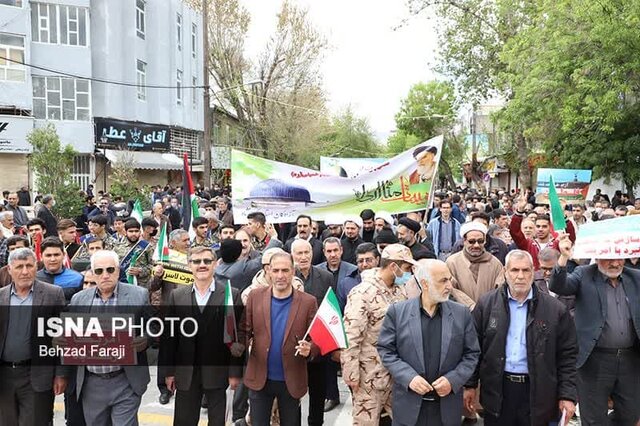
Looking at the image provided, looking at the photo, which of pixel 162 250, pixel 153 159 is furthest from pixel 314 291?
pixel 153 159

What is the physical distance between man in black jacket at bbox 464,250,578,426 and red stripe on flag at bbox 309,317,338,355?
101cm

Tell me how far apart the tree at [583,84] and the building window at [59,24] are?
65.1ft

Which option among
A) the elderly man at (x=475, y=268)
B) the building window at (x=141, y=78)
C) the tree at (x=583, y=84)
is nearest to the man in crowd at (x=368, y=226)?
the elderly man at (x=475, y=268)

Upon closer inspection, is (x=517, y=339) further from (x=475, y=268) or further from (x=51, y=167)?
(x=51, y=167)

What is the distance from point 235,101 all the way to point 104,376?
36298 millimetres

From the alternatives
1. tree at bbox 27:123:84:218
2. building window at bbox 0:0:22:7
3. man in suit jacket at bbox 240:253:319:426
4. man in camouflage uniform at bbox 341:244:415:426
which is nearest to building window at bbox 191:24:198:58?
building window at bbox 0:0:22:7

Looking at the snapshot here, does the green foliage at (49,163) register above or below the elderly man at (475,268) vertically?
above

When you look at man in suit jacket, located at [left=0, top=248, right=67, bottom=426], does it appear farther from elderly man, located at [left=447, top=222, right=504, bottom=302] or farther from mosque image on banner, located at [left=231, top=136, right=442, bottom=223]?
mosque image on banner, located at [left=231, top=136, right=442, bottom=223]

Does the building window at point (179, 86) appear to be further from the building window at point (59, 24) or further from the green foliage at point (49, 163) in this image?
the green foliage at point (49, 163)

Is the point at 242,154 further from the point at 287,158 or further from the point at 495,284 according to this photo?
the point at 287,158

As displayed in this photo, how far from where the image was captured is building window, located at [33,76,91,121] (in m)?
27.8

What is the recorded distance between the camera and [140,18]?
33.4m

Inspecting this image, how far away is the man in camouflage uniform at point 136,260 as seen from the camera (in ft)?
22.4

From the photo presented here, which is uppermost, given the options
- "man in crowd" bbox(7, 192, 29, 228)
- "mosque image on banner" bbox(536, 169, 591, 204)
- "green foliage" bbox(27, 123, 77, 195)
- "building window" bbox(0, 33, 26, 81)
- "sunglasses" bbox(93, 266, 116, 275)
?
"building window" bbox(0, 33, 26, 81)
